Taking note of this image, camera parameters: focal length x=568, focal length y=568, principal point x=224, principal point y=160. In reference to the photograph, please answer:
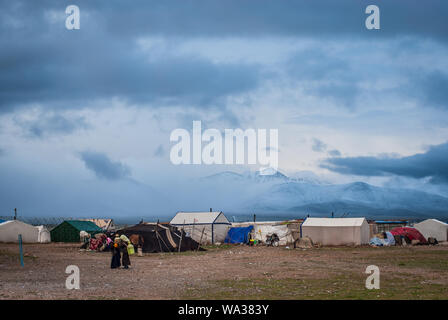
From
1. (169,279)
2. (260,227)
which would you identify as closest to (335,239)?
(260,227)

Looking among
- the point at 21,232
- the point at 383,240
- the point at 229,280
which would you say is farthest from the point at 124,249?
the point at 21,232

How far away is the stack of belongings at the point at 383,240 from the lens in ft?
174

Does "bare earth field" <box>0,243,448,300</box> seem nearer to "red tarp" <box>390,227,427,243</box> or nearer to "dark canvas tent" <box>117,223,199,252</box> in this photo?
"dark canvas tent" <box>117,223,199,252</box>

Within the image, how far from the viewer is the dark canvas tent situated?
4497 centimetres

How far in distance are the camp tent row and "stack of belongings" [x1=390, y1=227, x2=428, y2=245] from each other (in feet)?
122

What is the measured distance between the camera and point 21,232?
A: 201 ft

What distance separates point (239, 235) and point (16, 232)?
23922mm

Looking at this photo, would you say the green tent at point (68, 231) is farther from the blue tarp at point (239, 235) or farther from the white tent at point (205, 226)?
the blue tarp at point (239, 235)

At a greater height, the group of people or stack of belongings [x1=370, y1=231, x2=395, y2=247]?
the group of people

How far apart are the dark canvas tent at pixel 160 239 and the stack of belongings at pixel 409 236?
21.2 meters

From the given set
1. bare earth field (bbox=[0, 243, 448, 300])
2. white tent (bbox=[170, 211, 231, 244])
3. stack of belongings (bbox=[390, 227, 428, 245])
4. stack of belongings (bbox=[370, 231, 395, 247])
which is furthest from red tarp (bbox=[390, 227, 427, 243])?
bare earth field (bbox=[0, 243, 448, 300])

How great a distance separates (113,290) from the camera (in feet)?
66.3

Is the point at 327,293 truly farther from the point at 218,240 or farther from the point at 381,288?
the point at 218,240

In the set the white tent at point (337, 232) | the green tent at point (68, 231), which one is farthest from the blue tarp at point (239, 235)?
the green tent at point (68, 231)
